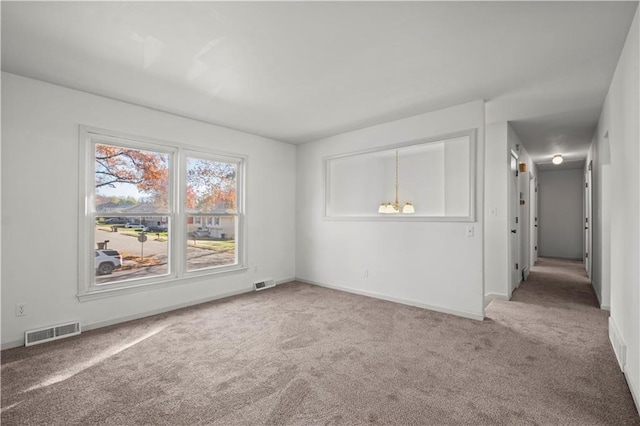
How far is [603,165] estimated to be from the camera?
378 centimetres

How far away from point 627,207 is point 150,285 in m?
4.75

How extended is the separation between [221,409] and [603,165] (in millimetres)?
4886

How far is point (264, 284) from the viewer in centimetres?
509

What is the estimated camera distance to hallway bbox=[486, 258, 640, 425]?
198 centimetres

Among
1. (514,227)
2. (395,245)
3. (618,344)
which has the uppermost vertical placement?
(514,227)

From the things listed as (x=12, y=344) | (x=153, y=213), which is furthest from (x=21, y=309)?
(x=153, y=213)

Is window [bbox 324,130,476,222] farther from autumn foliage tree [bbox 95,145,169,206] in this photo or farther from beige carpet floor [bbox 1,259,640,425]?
autumn foliage tree [bbox 95,145,169,206]

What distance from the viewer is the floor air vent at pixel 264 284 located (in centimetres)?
498

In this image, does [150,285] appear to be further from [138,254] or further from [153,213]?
[153,213]

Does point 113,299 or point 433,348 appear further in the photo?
point 113,299

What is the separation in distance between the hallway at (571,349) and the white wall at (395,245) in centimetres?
65

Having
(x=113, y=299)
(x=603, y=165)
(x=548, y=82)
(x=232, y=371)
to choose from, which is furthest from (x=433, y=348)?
(x=113, y=299)

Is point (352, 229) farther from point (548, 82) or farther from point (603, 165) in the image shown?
point (603, 165)

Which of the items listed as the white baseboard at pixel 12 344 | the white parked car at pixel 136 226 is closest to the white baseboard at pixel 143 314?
the white baseboard at pixel 12 344
